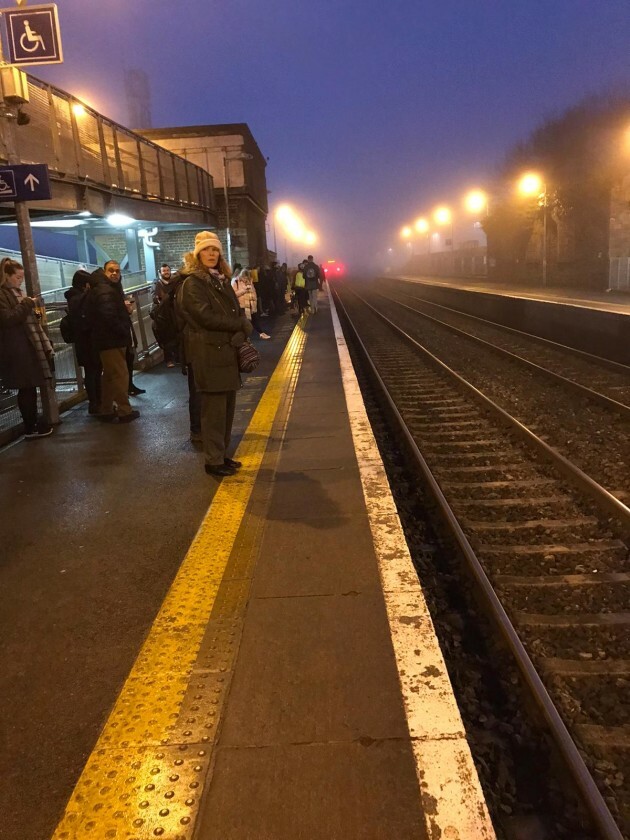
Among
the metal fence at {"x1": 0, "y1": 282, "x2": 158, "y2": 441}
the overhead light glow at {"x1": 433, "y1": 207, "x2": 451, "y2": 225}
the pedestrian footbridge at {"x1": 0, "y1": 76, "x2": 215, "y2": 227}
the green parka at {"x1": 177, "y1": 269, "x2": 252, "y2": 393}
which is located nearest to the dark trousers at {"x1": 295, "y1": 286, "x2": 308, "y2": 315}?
the pedestrian footbridge at {"x1": 0, "y1": 76, "x2": 215, "y2": 227}

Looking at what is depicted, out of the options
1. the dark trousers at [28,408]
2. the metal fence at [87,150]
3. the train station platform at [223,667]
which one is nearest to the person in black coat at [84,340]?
the dark trousers at [28,408]

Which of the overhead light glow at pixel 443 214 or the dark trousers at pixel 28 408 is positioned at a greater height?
the overhead light glow at pixel 443 214

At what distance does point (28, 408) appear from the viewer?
22.1 ft

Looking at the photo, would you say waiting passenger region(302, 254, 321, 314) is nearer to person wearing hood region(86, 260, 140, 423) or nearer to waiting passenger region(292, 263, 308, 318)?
waiting passenger region(292, 263, 308, 318)

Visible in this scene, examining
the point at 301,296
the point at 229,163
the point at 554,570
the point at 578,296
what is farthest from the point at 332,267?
the point at 554,570

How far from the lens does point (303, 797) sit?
2.03 metres

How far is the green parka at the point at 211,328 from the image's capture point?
16.0 feet

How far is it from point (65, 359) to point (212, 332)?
4922mm

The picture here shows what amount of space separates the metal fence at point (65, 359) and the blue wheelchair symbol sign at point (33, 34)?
9.55 feet

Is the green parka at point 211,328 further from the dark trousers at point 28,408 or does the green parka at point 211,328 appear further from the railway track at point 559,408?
the railway track at point 559,408

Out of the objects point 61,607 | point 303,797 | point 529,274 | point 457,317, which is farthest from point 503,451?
point 529,274

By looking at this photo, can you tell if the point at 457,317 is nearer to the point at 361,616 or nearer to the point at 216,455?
the point at 216,455

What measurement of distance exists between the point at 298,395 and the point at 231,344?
3.82 meters

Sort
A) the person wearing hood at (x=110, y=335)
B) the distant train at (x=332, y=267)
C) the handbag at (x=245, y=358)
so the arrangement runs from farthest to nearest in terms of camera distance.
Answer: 1. the distant train at (x=332, y=267)
2. the person wearing hood at (x=110, y=335)
3. the handbag at (x=245, y=358)
